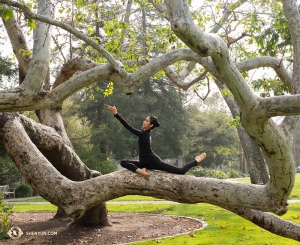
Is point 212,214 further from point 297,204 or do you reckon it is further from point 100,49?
point 100,49

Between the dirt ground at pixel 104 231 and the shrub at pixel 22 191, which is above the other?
the dirt ground at pixel 104 231

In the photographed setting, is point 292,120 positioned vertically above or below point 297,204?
above

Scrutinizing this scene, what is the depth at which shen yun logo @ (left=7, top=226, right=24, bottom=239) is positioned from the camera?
9.90 meters

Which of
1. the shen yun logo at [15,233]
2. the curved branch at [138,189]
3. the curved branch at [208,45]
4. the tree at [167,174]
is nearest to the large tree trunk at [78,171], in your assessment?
the shen yun logo at [15,233]

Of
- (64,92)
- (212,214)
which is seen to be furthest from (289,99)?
(212,214)

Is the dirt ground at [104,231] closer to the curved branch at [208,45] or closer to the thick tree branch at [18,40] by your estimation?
the thick tree branch at [18,40]

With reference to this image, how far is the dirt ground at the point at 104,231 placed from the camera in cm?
941

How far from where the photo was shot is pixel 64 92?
18.2 ft

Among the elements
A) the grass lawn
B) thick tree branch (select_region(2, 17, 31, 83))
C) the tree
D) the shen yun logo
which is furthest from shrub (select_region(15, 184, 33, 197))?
the tree

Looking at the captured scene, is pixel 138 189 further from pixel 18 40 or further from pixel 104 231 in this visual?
pixel 18 40

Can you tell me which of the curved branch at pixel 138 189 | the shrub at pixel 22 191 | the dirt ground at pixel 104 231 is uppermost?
the curved branch at pixel 138 189

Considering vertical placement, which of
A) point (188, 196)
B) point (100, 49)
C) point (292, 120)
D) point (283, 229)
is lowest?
point (283, 229)

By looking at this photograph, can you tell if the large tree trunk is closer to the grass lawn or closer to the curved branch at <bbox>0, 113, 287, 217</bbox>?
the grass lawn

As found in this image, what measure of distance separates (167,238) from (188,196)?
3.79 m
